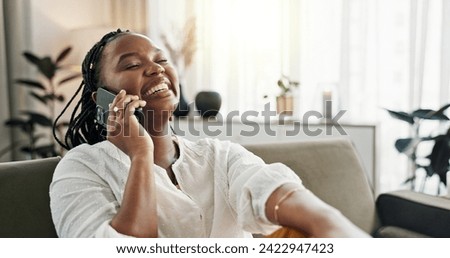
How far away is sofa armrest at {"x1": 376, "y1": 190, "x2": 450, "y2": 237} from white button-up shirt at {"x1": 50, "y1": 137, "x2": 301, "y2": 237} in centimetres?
32

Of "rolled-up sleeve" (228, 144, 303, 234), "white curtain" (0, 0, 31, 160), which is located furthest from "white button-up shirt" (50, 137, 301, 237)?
"white curtain" (0, 0, 31, 160)

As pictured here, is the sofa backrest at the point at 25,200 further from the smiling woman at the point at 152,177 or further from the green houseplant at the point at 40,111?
the green houseplant at the point at 40,111

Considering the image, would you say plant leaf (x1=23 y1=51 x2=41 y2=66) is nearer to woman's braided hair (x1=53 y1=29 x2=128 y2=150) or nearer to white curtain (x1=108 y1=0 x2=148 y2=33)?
white curtain (x1=108 y1=0 x2=148 y2=33)

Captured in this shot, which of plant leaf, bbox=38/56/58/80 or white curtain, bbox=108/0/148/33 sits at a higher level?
white curtain, bbox=108/0/148/33

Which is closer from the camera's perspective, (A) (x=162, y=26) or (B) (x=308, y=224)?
(B) (x=308, y=224)

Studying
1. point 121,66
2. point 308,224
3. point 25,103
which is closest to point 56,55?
point 25,103

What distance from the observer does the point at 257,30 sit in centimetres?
231

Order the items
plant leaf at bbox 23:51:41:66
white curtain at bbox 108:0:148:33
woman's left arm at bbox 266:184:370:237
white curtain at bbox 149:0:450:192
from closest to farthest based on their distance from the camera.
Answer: woman's left arm at bbox 266:184:370:237 → white curtain at bbox 149:0:450:192 → plant leaf at bbox 23:51:41:66 → white curtain at bbox 108:0:148:33

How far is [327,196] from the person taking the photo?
2.71 feet

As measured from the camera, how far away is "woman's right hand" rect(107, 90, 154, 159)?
67 cm

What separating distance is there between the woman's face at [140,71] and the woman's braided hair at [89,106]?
23mm

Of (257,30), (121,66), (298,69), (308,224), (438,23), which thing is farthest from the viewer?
(257,30)
